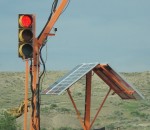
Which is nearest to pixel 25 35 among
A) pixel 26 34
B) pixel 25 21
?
pixel 26 34

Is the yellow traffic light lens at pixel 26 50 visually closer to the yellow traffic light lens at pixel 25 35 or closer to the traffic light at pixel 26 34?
the traffic light at pixel 26 34

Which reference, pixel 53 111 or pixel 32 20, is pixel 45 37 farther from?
pixel 53 111

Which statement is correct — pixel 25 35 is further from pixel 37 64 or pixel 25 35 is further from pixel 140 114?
pixel 140 114

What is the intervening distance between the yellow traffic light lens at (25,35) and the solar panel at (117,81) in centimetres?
240

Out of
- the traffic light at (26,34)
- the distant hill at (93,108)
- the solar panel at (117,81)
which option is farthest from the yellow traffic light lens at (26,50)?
the distant hill at (93,108)

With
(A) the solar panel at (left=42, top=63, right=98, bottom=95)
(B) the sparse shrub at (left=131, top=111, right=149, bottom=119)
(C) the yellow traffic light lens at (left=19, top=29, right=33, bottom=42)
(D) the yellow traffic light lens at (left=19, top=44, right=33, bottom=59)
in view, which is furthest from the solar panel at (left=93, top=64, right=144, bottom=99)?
(B) the sparse shrub at (left=131, top=111, right=149, bottom=119)

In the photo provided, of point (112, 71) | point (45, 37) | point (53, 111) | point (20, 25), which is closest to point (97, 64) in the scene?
point (112, 71)

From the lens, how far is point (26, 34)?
13.2 m

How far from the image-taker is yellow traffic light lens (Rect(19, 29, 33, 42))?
1309 cm

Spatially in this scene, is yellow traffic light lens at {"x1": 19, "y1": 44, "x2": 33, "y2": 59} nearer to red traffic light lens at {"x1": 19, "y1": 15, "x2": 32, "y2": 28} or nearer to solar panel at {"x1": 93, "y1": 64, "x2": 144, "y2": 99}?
red traffic light lens at {"x1": 19, "y1": 15, "x2": 32, "y2": 28}

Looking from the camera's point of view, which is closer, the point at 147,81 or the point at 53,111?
the point at 53,111

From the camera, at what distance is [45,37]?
13.9 metres

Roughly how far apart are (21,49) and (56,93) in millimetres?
1361

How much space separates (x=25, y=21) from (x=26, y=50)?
2.19 ft
